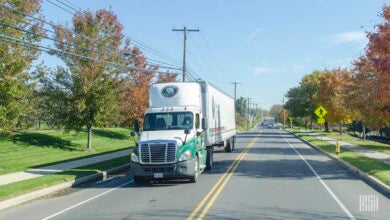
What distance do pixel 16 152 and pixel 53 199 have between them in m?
13.1

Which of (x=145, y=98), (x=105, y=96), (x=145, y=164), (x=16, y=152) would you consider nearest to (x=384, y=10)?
(x=145, y=164)

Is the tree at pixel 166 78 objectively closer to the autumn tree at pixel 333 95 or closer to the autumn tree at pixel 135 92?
the autumn tree at pixel 135 92

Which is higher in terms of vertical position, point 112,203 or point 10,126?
point 10,126

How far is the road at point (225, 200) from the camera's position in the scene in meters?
10.1

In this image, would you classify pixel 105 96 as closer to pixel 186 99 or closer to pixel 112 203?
pixel 186 99

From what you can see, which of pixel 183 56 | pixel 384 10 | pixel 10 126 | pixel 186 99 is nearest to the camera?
pixel 186 99

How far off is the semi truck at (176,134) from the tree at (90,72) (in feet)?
30.8

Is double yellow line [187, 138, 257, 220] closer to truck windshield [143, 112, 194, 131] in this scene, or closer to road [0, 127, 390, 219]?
road [0, 127, 390, 219]

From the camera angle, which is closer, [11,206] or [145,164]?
[11,206]

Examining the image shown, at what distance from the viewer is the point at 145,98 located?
43.2 meters

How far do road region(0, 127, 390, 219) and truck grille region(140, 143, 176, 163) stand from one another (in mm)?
865

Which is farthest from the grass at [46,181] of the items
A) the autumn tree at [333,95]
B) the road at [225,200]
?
the autumn tree at [333,95]

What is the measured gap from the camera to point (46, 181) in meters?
15.0

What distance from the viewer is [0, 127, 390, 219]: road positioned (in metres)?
10.1
